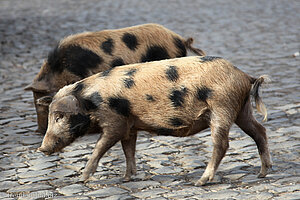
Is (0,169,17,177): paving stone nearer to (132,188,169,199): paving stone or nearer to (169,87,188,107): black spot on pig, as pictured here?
(132,188,169,199): paving stone

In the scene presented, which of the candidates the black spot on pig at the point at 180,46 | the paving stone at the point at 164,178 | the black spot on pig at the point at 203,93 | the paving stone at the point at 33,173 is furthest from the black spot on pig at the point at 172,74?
the black spot on pig at the point at 180,46

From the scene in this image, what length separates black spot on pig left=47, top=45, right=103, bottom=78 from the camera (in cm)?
719

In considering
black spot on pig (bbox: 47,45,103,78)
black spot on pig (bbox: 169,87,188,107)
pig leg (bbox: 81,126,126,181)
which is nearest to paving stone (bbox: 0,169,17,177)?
pig leg (bbox: 81,126,126,181)

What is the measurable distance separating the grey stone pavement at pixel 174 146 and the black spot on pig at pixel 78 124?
478 mm

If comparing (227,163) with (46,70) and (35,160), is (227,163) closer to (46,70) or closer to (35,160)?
(35,160)

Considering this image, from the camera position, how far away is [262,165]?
540 centimetres

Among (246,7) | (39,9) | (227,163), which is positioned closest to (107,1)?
(39,9)

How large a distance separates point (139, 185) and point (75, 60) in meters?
2.36

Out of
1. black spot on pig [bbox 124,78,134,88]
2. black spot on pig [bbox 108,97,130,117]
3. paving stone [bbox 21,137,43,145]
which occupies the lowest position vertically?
paving stone [bbox 21,137,43,145]

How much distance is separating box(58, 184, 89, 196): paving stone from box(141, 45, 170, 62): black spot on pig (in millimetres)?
2441

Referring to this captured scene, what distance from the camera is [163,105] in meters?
5.30

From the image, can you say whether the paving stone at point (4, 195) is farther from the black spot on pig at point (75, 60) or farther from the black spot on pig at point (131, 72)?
the black spot on pig at point (75, 60)

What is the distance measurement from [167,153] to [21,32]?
34.3ft

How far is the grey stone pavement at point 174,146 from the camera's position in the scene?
17.1ft
